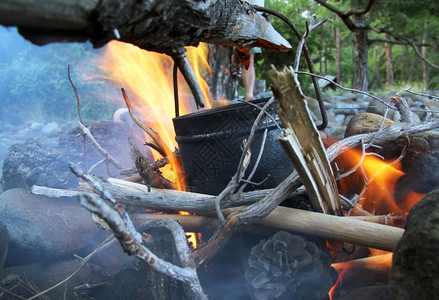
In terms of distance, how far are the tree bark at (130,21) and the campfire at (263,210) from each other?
42 millimetres

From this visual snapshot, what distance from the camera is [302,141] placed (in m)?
1.43

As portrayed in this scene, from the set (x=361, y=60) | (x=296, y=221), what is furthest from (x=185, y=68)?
(x=361, y=60)

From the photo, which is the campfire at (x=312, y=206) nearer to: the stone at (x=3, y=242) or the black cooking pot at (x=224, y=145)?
the black cooking pot at (x=224, y=145)

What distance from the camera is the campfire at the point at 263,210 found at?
1324 millimetres

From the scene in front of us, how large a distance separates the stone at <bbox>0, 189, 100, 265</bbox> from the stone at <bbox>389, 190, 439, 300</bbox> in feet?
6.92

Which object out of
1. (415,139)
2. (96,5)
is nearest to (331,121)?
(415,139)

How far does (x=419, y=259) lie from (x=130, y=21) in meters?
1.23

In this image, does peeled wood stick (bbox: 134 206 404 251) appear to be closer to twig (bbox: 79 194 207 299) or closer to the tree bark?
twig (bbox: 79 194 207 299)

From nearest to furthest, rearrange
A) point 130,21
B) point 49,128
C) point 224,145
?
point 130,21, point 224,145, point 49,128

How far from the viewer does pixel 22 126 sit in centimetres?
828

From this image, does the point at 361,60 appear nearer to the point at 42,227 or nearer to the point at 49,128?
the point at 49,128

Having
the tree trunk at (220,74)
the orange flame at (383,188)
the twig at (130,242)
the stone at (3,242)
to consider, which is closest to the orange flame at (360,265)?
the orange flame at (383,188)

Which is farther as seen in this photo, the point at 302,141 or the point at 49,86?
the point at 49,86

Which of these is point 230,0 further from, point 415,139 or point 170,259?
point 415,139
